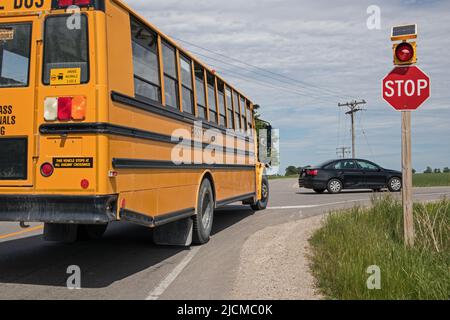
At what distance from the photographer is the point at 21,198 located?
5.14 metres

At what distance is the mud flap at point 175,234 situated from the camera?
25.2ft

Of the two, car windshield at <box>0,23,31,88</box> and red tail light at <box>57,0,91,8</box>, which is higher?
red tail light at <box>57,0,91,8</box>

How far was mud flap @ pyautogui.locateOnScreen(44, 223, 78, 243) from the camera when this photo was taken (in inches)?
290

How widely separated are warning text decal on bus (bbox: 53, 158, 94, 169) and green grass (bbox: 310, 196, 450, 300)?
2.80 meters

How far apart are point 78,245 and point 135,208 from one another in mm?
2965

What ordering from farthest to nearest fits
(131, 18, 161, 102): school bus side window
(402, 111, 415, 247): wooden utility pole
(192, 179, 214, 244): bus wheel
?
(192, 179, 214, 244): bus wheel < (402, 111, 415, 247): wooden utility pole < (131, 18, 161, 102): school bus side window

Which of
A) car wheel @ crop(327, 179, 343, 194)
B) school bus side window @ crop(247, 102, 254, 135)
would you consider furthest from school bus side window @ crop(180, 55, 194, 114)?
car wheel @ crop(327, 179, 343, 194)

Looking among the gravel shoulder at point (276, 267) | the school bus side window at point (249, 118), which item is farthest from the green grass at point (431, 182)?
the gravel shoulder at point (276, 267)

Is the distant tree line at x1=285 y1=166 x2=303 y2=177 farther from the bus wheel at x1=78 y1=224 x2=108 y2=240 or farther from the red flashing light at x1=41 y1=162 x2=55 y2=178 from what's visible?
the red flashing light at x1=41 y1=162 x2=55 y2=178

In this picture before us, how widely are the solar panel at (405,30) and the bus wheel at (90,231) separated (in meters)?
5.91

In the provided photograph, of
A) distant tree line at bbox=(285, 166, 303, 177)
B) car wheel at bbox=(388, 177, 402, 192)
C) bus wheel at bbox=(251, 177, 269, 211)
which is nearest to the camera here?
bus wheel at bbox=(251, 177, 269, 211)

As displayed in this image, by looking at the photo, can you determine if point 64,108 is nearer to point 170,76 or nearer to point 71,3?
point 71,3

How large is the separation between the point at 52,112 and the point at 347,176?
55.0 feet

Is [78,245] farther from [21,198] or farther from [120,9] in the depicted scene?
[120,9]
